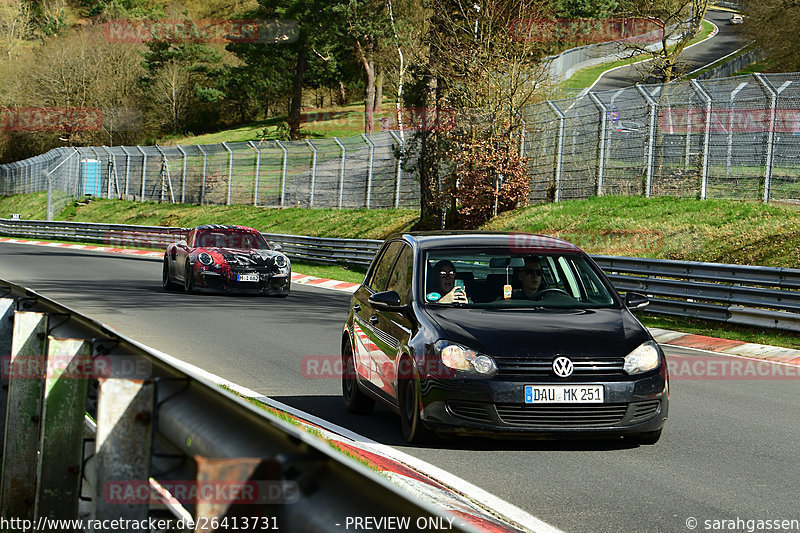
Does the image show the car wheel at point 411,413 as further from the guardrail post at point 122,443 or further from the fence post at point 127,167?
the fence post at point 127,167

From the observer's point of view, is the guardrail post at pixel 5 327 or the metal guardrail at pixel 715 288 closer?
the guardrail post at pixel 5 327

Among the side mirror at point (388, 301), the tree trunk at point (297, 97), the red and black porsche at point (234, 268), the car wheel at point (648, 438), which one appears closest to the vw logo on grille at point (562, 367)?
the car wheel at point (648, 438)

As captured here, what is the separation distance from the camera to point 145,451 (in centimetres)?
295

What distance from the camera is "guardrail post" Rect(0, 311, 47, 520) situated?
4195 millimetres

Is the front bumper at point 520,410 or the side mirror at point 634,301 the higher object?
the side mirror at point 634,301

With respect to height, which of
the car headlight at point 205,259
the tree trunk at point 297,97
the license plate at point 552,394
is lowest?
the car headlight at point 205,259

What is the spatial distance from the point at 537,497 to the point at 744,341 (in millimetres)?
10494

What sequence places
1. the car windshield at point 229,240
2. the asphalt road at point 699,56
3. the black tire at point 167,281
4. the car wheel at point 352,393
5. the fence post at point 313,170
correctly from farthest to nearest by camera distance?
the asphalt road at point 699,56 < the fence post at point 313,170 < the black tire at point 167,281 < the car windshield at point 229,240 < the car wheel at point 352,393

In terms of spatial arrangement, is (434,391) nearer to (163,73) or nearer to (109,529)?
(109,529)

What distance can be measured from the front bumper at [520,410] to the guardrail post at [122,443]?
4422mm

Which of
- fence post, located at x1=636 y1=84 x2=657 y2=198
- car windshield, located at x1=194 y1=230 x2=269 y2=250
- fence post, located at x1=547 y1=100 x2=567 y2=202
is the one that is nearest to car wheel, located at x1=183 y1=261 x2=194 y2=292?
car windshield, located at x1=194 y1=230 x2=269 y2=250

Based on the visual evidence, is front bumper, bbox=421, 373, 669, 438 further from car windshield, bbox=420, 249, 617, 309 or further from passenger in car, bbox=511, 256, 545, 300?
passenger in car, bbox=511, 256, 545, 300

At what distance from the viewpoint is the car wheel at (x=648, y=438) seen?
302 inches

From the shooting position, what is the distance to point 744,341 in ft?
51.8
